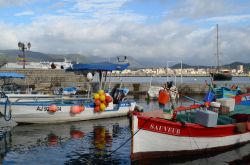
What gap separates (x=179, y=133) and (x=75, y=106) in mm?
9922

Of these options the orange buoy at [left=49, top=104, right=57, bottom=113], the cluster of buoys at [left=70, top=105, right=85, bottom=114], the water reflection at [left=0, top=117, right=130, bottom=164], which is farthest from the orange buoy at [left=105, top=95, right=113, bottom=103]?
the orange buoy at [left=49, top=104, right=57, bottom=113]

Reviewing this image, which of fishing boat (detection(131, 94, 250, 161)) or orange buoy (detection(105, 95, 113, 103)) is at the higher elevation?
orange buoy (detection(105, 95, 113, 103))

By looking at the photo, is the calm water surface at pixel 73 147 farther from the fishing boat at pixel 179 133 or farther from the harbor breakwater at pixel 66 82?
the harbor breakwater at pixel 66 82

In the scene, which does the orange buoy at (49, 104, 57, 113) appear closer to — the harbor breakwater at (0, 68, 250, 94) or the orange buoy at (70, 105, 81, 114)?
the orange buoy at (70, 105, 81, 114)

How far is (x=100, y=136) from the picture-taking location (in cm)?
1925

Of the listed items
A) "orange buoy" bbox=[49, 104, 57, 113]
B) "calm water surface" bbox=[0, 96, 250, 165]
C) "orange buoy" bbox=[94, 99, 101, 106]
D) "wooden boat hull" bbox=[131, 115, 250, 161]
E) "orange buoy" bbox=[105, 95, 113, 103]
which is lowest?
"calm water surface" bbox=[0, 96, 250, 165]

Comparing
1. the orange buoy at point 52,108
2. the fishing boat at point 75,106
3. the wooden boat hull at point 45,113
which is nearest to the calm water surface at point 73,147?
the wooden boat hull at point 45,113

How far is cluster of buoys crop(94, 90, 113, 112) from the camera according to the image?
76.9ft

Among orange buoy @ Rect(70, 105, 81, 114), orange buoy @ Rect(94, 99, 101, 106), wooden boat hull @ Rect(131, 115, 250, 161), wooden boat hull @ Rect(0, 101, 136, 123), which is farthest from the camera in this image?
orange buoy @ Rect(94, 99, 101, 106)

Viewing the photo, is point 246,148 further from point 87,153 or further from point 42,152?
point 42,152

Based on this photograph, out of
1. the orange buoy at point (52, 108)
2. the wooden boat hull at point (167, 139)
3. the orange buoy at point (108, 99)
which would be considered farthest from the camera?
the orange buoy at point (108, 99)

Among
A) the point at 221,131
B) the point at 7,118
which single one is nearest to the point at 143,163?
the point at 221,131

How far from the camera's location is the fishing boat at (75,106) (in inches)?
854

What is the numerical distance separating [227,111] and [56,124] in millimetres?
9826
